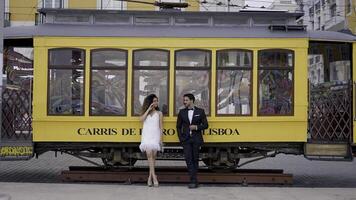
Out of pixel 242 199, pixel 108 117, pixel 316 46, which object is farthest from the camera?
pixel 316 46

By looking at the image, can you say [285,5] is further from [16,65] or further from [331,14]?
[16,65]

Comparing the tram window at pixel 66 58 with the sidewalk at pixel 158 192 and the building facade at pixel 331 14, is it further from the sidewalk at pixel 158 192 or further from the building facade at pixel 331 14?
the building facade at pixel 331 14

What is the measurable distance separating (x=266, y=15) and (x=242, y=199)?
3980 mm

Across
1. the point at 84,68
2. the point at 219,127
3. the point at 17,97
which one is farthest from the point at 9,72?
the point at 219,127

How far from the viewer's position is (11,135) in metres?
11.9

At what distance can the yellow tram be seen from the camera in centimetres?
1156

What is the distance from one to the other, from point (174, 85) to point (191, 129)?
3.41 feet

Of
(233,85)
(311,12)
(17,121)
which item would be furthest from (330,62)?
(311,12)

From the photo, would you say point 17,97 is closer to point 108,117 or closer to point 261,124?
point 108,117

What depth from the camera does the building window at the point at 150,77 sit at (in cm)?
1160

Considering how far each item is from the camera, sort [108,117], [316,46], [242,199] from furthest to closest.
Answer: [316,46] → [108,117] → [242,199]

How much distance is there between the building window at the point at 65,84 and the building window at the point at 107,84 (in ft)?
0.72

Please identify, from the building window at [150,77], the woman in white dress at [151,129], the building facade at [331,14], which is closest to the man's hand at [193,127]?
the woman in white dress at [151,129]

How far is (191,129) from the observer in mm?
10969
